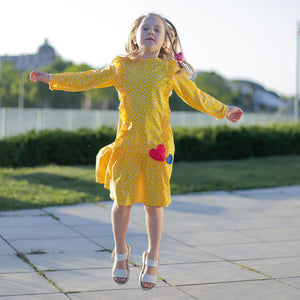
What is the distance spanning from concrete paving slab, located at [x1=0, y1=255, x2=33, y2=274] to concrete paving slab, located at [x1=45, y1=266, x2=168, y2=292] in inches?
9.9

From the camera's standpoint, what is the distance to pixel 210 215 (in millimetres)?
7055

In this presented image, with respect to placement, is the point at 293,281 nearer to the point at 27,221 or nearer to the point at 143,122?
the point at 143,122

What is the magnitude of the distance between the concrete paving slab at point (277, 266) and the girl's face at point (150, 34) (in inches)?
79.2

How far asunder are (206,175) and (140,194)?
811cm

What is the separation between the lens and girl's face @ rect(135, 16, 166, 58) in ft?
11.4

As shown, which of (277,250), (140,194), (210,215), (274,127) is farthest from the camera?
(274,127)

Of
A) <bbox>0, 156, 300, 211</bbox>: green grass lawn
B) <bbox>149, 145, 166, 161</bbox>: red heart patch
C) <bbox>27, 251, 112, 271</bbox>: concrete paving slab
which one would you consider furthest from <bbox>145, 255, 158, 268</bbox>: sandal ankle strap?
<bbox>0, 156, 300, 211</bbox>: green grass lawn

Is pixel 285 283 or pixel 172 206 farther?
pixel 172 206

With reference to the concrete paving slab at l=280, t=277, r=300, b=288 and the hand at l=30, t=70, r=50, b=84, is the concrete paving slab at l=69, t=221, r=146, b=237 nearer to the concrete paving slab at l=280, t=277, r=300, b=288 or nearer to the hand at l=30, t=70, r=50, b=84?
the concrete paving slab at l=280, t=277, r=300, b=288

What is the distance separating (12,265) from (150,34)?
220 centimetres

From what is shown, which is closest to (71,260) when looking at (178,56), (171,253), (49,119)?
(171,253)

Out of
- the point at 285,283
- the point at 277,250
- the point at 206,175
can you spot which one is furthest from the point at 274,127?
the point at 285,283

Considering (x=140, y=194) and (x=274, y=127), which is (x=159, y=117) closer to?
(x=140, y=194)

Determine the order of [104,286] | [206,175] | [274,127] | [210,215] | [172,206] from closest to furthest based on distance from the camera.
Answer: [104,286] → [210,215] → [172,206] → [206,175] → [274,127]
